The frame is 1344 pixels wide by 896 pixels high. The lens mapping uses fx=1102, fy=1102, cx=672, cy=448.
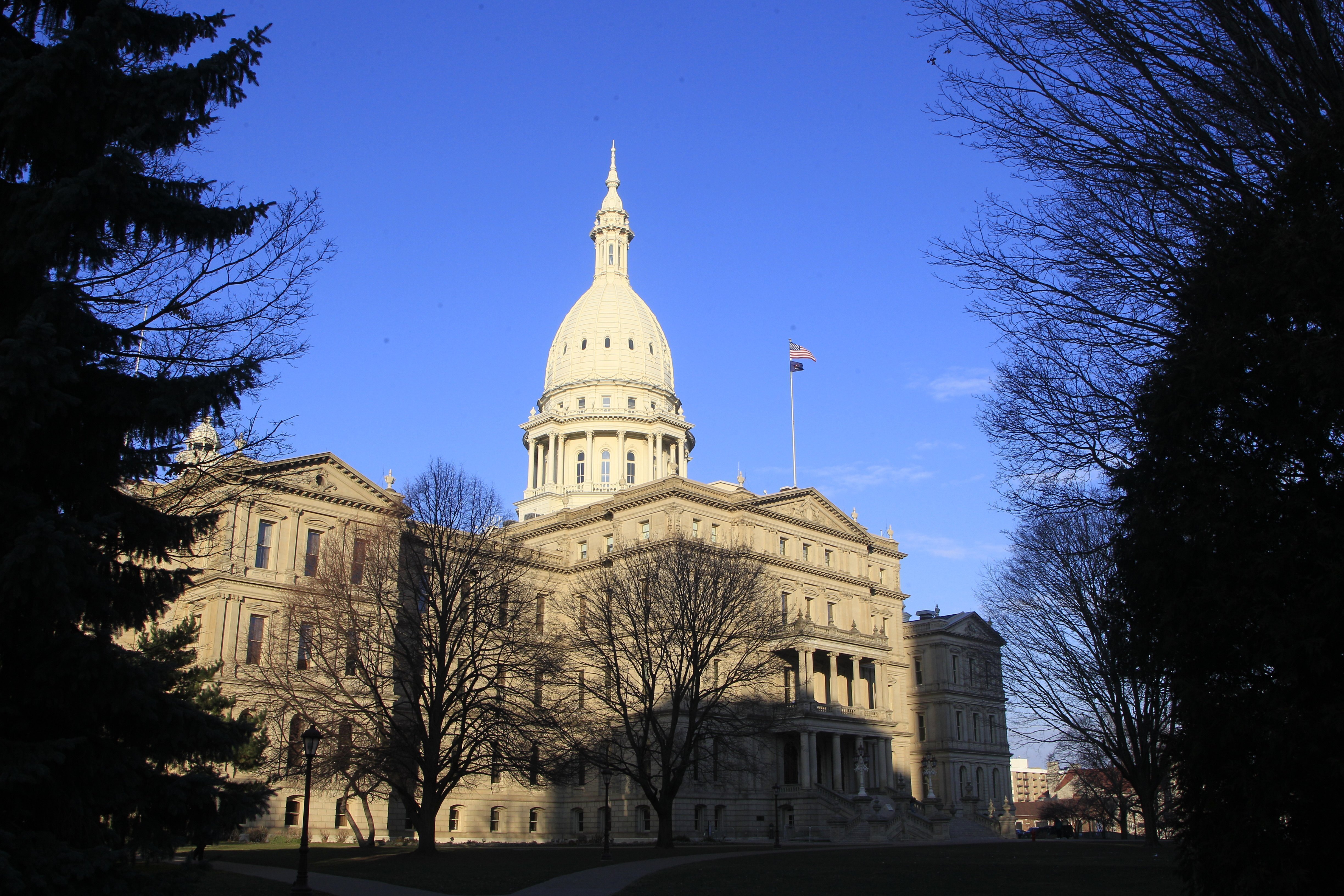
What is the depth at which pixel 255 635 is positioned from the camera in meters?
55.8

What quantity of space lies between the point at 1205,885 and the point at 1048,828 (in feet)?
274

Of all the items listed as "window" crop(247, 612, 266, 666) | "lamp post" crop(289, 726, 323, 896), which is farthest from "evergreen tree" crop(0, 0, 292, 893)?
"window" crop(247, 612, 266, 666)

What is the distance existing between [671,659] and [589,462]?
48.0 metres

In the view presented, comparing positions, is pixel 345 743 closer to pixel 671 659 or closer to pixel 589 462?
pixel 671 659

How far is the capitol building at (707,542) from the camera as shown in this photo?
5609 cm

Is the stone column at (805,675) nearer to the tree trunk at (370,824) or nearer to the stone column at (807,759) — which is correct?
the stone column at (807,759)

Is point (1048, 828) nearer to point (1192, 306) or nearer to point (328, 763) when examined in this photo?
point (328, 763)

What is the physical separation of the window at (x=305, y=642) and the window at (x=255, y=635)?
17.9 ft

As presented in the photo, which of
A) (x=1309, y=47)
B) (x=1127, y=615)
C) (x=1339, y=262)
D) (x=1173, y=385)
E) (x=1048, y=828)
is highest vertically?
(x=1309, y=47)

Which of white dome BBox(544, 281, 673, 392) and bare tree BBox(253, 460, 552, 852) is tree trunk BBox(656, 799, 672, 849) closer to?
bare tree BBox(253, 460, 552, 852)

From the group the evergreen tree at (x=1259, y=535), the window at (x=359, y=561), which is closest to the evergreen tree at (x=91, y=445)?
the evergreen tree at (x=1259, y=535)

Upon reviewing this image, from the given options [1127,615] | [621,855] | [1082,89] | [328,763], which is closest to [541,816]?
[621,855]

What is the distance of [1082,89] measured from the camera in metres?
15.0

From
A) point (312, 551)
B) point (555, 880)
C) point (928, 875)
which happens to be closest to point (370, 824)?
point (555, 880)
